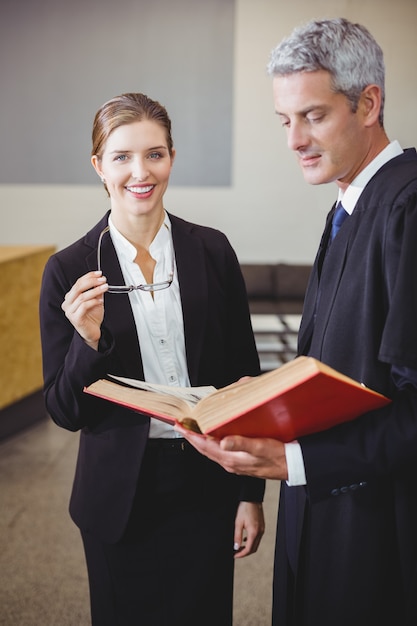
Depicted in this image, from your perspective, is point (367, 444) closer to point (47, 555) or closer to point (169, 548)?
point (169, 548)

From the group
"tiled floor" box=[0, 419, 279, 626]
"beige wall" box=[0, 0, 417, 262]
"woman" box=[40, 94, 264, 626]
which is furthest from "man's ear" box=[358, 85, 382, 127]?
"beige wall" box=[0, 0, 417, 262]

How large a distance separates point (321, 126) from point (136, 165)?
1.47 ft

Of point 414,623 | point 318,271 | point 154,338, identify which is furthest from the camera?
point 154,338

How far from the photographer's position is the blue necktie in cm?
132

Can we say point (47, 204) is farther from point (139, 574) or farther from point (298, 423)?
point (298, 423)

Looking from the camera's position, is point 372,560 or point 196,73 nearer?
point 372,560

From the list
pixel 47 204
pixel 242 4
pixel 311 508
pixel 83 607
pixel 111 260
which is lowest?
pixel 83 607

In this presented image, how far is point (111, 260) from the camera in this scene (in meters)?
1.57

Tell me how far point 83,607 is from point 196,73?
4.58 meters

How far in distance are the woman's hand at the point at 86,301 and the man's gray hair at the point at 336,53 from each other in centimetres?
54

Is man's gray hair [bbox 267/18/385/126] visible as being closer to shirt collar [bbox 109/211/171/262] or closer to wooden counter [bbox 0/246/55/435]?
shirt collar [bbox 109/211/171/262]

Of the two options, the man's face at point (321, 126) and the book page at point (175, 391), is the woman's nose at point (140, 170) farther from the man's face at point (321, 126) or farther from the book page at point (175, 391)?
the book page at point (175, 391)

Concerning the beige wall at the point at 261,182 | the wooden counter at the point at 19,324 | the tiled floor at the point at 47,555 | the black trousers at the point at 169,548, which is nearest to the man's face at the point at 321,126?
the black trousers at the point at 169,548

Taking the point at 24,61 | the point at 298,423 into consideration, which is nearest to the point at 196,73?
the point at 24,61
